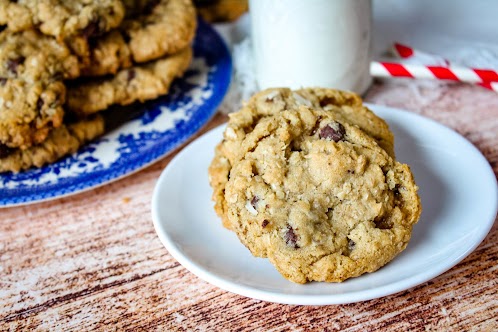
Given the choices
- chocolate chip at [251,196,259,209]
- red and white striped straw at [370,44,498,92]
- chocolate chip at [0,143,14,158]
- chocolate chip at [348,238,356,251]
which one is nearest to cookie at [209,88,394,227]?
chocolate chip at [251,196,259,209]

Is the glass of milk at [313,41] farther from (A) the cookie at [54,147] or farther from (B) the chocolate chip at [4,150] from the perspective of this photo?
(B) the chocolate chip at [4,150]

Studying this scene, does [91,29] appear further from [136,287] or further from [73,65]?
[136,287]

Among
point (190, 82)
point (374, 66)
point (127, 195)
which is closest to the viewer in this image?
point (127, 195)

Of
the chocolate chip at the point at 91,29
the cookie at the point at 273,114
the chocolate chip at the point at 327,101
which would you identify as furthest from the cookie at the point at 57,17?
the chocolate chip at the point at 327,101

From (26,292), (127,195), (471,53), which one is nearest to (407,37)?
(471,53)

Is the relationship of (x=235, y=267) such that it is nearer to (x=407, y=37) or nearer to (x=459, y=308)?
(x=459, y=308)

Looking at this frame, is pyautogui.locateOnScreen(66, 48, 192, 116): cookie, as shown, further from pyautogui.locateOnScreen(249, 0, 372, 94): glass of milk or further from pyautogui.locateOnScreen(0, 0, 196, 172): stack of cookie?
pyautogui.locateOnScreen(249, 0, 372, 94): glass of milk

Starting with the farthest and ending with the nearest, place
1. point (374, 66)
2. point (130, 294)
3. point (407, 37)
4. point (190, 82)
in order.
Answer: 1. point (407, 37)
2. point (190, 82)
3. point (374, 66)
4. point (130, 294)
